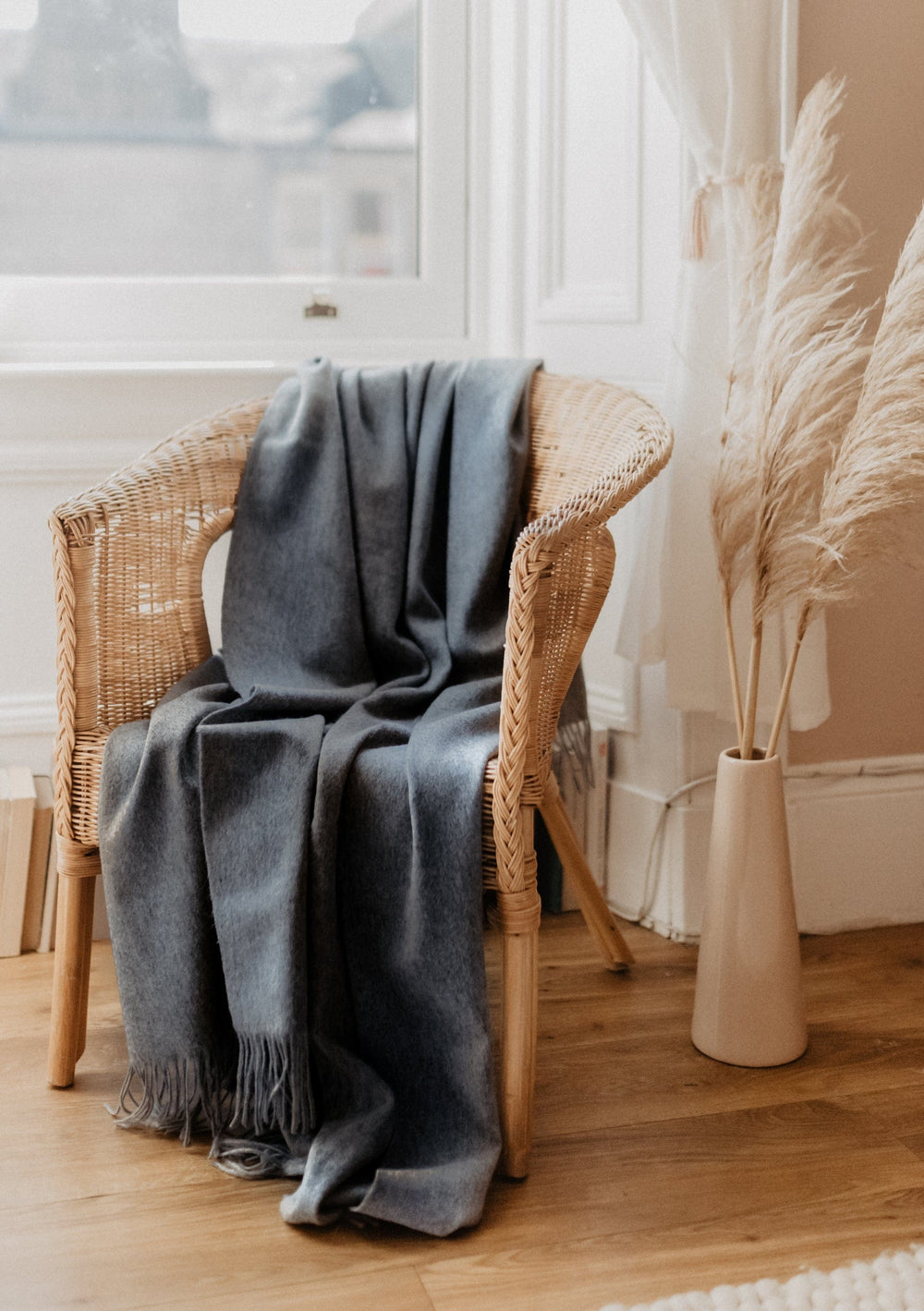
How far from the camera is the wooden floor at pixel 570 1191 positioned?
1346mm

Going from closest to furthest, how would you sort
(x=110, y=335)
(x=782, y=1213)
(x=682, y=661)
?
(x=782, y=1213) → (x=682, y=661) → (x=110, y=335)

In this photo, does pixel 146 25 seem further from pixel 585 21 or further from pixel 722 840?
pixel 722 840

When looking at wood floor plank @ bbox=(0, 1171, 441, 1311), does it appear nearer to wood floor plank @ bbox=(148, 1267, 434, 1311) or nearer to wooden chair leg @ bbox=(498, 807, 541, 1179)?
wood floor plank @ bbox=(148, 1267, 434, 1311)

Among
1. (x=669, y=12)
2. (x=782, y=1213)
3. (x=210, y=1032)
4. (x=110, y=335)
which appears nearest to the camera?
(x=782, y=1213)

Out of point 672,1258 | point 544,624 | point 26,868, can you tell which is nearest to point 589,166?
point 544,624

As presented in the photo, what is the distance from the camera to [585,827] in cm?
228

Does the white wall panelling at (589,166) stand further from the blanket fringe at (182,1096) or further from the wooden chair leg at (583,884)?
the blanket fringe at (182,1096)

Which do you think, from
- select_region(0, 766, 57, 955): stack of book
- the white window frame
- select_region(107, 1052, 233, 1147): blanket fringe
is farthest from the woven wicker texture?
the white window frame

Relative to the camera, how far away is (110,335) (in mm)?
2400

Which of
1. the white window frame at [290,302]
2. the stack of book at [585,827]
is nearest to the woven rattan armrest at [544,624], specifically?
the stack of book at [585,827]

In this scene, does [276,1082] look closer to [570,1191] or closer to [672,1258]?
[570,1191]

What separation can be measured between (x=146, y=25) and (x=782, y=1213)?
2078mm

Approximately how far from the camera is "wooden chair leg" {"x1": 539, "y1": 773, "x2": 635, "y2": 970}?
1.91 metres

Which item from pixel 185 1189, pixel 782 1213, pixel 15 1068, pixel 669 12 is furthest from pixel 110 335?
pixel 782 1213
